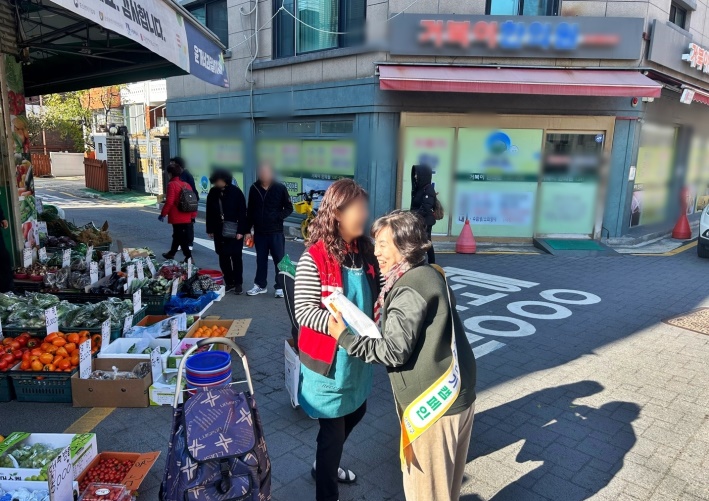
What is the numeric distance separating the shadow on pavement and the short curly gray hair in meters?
1.78

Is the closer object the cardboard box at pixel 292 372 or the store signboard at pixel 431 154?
the cardboard box at pixel 292 372

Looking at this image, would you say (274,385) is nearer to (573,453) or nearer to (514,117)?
(573,453)

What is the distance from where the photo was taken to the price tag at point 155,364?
4.24 meters

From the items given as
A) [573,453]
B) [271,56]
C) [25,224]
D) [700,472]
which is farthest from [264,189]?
[271,56]

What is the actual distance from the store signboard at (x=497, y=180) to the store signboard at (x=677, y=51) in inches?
124

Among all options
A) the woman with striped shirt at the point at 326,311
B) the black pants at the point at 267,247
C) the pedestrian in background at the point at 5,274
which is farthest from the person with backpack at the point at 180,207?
the woman with striped shirt at the point at 326,311

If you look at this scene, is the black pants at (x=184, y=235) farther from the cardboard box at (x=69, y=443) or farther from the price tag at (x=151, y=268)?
the cardboard box at (x=69, y=443)

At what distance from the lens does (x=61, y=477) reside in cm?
273

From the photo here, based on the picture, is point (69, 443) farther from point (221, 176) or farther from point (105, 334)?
point (221, 176)

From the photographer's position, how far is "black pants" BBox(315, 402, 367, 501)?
2.75 metres

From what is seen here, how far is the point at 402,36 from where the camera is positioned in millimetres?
10445

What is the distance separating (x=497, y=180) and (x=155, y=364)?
8.93m

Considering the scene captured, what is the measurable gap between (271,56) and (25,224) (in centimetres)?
765

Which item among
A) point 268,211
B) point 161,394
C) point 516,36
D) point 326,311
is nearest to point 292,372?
point 161,394
